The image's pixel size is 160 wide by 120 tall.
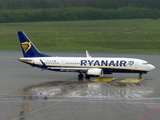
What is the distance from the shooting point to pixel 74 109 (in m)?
37.7

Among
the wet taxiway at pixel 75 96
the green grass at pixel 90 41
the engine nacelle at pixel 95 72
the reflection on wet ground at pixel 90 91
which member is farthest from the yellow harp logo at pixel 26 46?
the green grass at pixel 90 41

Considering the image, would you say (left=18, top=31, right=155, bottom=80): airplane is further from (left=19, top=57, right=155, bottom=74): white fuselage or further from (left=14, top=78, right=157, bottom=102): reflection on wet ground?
(left=14, top=78, right=157, bottom=102): reflection on wet ground

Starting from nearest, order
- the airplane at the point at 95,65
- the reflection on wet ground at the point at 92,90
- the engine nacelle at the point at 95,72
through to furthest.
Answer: the reflection on wet ground at the point at 92,90 → the engine nacelle at the point at 95,72 → the airplane at the point at 95,65

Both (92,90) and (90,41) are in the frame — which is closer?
(92,90)

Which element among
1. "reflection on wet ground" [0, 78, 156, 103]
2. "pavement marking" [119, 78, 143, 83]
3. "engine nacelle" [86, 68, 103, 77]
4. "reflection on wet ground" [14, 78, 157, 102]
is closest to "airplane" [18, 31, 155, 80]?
"engine nacelle" [86, 68, 103, 77]

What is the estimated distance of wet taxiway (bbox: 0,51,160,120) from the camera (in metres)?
35.8

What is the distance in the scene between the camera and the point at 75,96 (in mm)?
44094

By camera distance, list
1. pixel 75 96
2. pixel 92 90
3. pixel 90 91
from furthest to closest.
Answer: pixel 92 90
pixel 90 91
pixel 75 96

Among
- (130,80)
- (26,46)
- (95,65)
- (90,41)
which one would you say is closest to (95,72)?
(95,65)

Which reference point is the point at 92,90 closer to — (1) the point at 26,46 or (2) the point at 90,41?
(1) the point at 26,46

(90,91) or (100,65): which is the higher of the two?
(100,65)

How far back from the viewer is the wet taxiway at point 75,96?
117 ft

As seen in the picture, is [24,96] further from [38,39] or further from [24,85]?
[38,39]

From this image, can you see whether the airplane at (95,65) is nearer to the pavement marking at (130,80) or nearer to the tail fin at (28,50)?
the pavement marking at (130,80)
